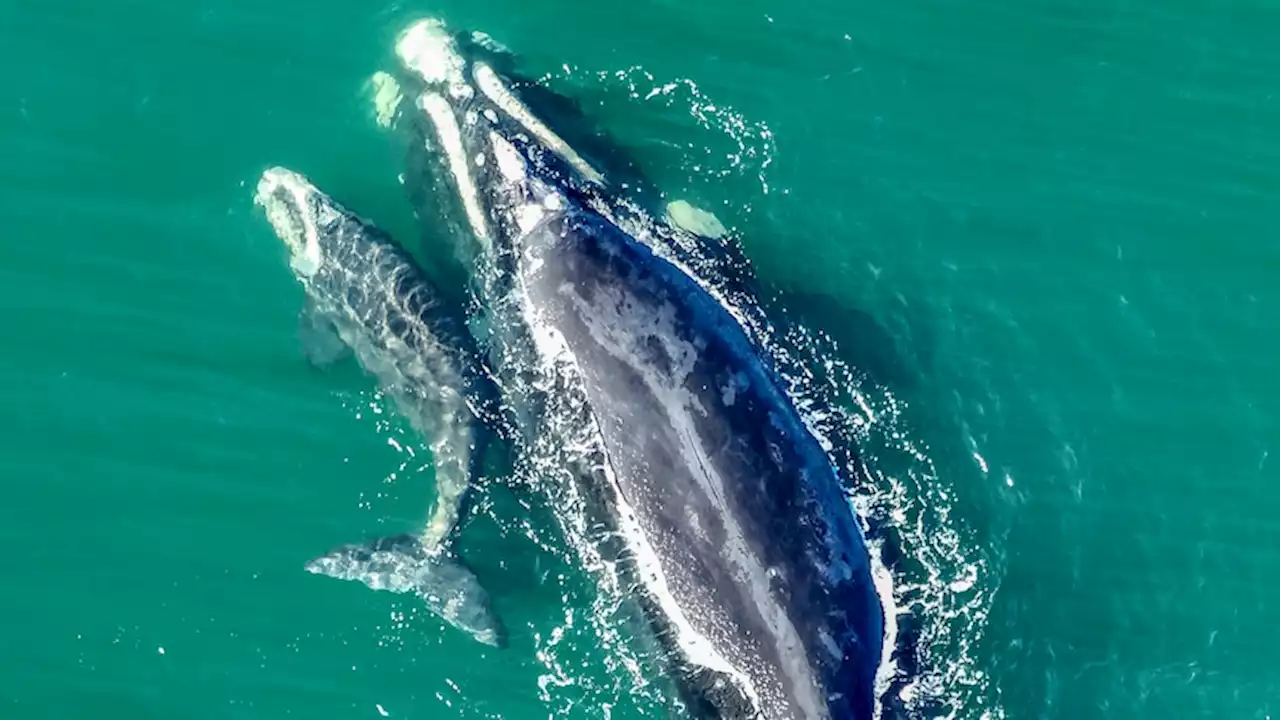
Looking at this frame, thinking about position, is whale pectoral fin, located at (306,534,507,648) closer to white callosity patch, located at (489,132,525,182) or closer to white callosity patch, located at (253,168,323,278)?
white callosity patch, located at (253,168,323,278)

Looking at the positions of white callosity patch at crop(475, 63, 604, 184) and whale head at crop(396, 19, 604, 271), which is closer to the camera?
whale head at crop(396, 19, 604, 271)

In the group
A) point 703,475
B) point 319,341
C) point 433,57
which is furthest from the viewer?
point 433,57

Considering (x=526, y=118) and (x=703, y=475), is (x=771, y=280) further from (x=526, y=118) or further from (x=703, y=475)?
(x=703, y=475)

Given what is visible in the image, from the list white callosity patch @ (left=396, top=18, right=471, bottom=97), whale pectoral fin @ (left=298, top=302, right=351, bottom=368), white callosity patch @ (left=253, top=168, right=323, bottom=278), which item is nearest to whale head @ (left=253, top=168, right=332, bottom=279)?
white callosity patch @ (left=253, top=168, right=323, bottom=278)

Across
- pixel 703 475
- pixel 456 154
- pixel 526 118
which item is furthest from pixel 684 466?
pixel 526 118

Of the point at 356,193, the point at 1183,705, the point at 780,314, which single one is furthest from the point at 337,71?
the point at 1183,705

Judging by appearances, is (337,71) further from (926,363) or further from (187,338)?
(926,363)

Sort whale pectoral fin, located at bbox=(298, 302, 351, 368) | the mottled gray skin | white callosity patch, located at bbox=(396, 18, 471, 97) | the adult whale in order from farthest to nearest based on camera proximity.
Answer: white callosity patch, located at bbox=(396, 18, 471, 97), whale pectoral fin, located at bbox=(298, 302, 351, 368), the mottled gray skin, the adult whale
